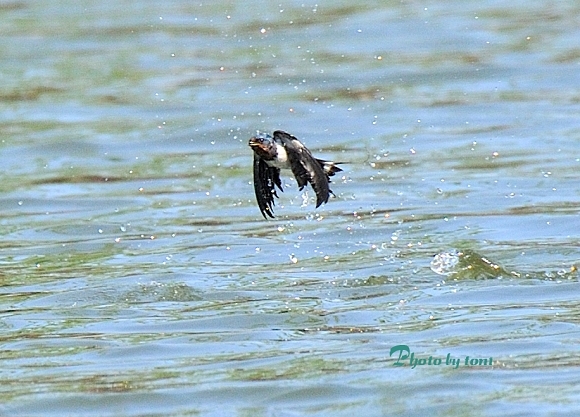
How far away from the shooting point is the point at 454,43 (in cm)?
1455

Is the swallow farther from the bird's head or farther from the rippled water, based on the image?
the rippled water

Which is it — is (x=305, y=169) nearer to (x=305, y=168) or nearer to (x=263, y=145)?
(x=305, y=168)

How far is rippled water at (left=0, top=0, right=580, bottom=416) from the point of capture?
17.5ft

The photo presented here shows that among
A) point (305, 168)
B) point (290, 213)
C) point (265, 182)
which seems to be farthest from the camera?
point (290, 213)

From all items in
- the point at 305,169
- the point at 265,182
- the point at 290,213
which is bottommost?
the point at 290,213

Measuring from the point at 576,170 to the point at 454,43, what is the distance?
17.7 ft

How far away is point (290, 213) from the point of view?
875 cm

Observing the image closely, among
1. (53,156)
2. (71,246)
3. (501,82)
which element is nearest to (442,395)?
(71,246)

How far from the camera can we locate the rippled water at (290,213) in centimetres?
534

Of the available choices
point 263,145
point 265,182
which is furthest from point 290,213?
point 263,145

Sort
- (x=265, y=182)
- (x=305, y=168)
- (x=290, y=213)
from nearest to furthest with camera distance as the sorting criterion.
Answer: (x=305, y=168)
(x=265, y=182)
(x=290, y=213)

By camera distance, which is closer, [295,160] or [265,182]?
[295,160]

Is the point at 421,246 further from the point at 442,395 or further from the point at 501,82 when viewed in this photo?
the point at 501,82

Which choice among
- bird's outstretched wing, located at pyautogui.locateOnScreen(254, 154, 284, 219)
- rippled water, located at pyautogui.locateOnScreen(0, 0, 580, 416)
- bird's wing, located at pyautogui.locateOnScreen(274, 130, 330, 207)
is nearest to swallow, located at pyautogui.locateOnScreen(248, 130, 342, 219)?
bird's wing, located at pyautogui.locateOnScreen(274, 130, 330, 207)
